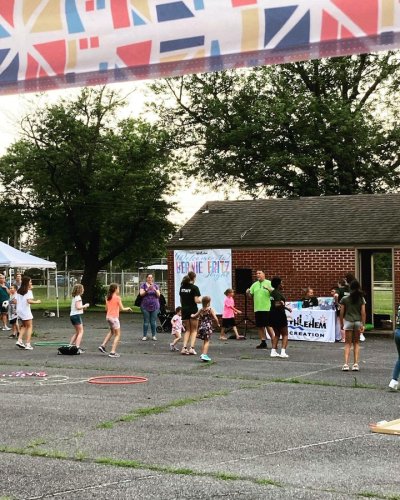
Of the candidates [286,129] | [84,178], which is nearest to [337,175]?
[286,129]

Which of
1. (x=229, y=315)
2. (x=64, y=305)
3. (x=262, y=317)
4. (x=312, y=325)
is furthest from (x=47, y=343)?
(x=64, y=305)

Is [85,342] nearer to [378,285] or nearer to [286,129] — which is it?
[286,129]

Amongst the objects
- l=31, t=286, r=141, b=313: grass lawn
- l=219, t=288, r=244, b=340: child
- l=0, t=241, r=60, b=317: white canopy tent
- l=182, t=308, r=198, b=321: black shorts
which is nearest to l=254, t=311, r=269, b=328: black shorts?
l=182, t=308, r=198, b=321: black shorts

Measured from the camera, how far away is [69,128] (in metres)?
39.8

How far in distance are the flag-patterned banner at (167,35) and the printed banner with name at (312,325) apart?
1908cm

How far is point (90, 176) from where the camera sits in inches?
1572

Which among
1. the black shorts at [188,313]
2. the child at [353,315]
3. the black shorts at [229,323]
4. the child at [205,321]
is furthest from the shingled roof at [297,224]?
the child at [353,315]

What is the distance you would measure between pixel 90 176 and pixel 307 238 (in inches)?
733

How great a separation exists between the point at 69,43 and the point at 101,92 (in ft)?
127

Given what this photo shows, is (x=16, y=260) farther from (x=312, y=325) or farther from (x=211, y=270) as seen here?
(x=312, y=325)

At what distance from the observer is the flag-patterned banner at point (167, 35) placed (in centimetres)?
209

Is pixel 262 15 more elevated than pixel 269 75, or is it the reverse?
pixel 269 75

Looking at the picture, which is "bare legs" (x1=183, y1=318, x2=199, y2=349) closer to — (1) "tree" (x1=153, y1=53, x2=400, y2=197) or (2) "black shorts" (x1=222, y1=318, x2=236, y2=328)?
(2) "black shorts" (x1=222, y1=318, x2=236, y2=328)

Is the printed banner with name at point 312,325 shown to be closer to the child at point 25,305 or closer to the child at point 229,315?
the child at point 229,315
